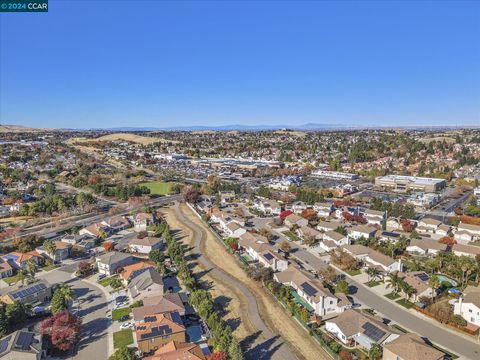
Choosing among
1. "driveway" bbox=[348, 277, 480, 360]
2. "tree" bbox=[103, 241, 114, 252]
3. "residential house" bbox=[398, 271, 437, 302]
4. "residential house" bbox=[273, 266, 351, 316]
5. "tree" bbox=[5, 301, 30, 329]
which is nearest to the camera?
"driveway" bbox=[348, 277, 480, 360]

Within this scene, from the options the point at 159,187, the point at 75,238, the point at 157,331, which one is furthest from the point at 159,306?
the point at 159,187

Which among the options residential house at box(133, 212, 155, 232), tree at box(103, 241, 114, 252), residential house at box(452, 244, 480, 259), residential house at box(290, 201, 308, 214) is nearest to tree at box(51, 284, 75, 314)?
tree at box(103, 241, 114, 252)

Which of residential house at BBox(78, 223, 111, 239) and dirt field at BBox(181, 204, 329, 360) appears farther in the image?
residential house at BBox(78, 223, 111, 239)

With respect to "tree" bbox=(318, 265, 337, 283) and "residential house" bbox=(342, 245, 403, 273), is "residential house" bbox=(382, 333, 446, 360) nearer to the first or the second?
"tree" bbox=(318, 265, 337, 283)

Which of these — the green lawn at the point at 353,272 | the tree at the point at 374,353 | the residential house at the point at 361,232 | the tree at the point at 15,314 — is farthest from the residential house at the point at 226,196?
the tree at the point at 374,353

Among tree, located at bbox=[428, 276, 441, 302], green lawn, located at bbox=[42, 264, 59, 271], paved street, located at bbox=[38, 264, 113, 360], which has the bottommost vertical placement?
green lawn, located at bbox=[42, 264, 59, 271]

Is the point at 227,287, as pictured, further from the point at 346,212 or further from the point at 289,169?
the point at 289,169

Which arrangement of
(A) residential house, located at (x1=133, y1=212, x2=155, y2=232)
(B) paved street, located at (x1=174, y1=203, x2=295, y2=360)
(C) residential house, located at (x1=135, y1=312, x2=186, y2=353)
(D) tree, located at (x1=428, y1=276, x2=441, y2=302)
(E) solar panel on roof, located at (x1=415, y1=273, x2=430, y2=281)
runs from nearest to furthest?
1. (B) paved street, located at (x1=174, y1=203, x2=295, y2=360)
2. (C) residential house, located at (x1=135, y1=312, x2=186, y2=353)
3. (D) tree, located at (x1=428, y1=276, x2=441, y2=302)
4. (E) solar panel on roof, located at (x1=415, y1=273, x2=430, y2=281)
5. (A) residential house, located at (x1=133, y1=212, x2=155, y2=232)
